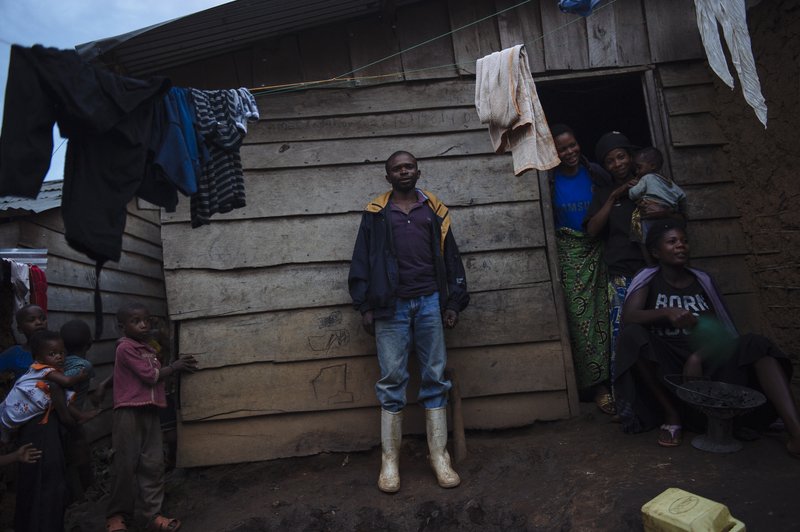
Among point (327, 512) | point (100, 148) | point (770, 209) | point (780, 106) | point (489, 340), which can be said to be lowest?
point (327, 512)

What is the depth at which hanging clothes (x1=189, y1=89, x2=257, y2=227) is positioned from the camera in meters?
3.08

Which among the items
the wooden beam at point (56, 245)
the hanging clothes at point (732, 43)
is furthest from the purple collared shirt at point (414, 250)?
the wooden beam at point (56, 245)

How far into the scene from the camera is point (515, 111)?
327cm

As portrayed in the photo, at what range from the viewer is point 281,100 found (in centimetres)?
422

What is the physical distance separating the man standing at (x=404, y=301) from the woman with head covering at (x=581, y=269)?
1.07m

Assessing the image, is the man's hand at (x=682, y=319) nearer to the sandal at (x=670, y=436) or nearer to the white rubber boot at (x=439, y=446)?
the sandal at (x=670, y=436)

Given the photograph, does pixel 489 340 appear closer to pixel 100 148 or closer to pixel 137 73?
pixel 100 148

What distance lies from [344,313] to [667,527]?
2.43 metres

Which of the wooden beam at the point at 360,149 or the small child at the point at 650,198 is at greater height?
the wooden beam at the point at 360,149

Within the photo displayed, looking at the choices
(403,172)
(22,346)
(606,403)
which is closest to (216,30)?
(403,172)

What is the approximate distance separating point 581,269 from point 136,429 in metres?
3.31

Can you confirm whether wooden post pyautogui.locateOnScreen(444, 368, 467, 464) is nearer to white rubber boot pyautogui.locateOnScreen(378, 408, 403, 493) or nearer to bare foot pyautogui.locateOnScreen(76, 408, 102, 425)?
white rubber boot pyautogui.locateOnScreen(378, 408, 403, 493)

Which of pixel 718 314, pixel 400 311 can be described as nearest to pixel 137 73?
pixel 400 311

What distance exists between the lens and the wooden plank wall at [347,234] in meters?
3.98
